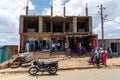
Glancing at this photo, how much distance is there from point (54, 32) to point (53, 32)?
0.75ft

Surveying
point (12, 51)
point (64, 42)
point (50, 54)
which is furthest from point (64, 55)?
point (12, 51)

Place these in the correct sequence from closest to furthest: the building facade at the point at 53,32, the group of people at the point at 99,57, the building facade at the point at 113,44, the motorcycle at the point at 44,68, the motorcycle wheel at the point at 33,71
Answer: the motorcycle at the point at 44,68, the motorcycle wheel at the point at 33,71, the group of people at the point at 99,57, the building facade at the point at 53,32, the building facade at the point at 113,44

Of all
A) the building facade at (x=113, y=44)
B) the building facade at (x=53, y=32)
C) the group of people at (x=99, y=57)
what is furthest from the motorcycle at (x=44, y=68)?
the building facade at (x=113, y=44)

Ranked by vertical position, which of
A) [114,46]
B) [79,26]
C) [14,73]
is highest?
[79,26]

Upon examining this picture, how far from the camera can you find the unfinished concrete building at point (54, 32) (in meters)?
37.2

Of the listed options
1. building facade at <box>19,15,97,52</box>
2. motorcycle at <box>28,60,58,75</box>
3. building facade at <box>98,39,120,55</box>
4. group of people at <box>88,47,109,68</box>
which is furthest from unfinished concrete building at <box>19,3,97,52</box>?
motorcycle at <box>28,60,58,75</box>

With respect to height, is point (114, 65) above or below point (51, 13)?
below

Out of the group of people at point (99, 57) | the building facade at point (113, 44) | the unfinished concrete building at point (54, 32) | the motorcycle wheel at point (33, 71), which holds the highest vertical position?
the unfinished concrete building at point (54, 32)

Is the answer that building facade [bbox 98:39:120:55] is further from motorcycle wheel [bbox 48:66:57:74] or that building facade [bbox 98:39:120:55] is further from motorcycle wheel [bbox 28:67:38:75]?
motorcycle wheel [bbox 28:67:38:75]

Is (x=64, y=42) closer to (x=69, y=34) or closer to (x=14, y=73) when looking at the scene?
(x=69, y=34)

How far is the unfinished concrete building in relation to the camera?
37250mm

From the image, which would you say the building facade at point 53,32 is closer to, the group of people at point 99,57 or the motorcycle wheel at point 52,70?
the group of people at point 99,57

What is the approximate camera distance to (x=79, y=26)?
1854 inches

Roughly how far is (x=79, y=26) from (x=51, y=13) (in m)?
6.32
